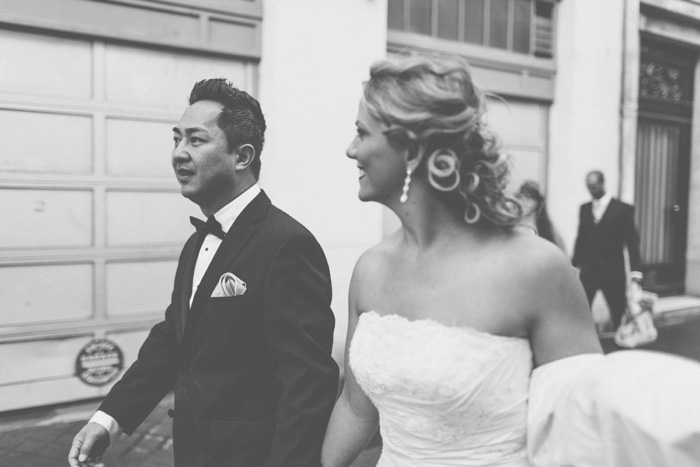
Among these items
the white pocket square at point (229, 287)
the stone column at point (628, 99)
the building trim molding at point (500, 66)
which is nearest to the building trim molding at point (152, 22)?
the building trim molding at point (500, 66)

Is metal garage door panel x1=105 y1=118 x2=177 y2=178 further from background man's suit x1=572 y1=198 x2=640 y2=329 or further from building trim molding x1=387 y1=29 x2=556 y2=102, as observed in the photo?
background man's suit x1=572 y1=198 x2=640 y2=329

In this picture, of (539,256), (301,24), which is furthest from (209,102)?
(301,24)

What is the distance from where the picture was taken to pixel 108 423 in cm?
224

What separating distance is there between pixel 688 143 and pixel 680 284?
88.4 inches

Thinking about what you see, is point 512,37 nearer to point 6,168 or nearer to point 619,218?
point 619,218

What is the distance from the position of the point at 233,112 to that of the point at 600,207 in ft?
19.0

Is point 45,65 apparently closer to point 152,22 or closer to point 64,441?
point 152,22

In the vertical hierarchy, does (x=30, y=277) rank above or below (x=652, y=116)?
below

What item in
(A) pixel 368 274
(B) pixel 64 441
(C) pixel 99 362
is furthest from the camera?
(C) pixel 99 362

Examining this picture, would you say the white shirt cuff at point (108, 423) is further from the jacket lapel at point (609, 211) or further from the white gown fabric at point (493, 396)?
the jacket lapel at point (609, 211)

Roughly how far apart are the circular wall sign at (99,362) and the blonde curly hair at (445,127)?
14.2 ft

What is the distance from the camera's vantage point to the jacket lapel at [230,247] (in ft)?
6.87

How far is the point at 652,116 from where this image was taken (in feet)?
32.4

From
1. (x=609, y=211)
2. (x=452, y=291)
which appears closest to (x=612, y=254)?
(x=609, y=211)
